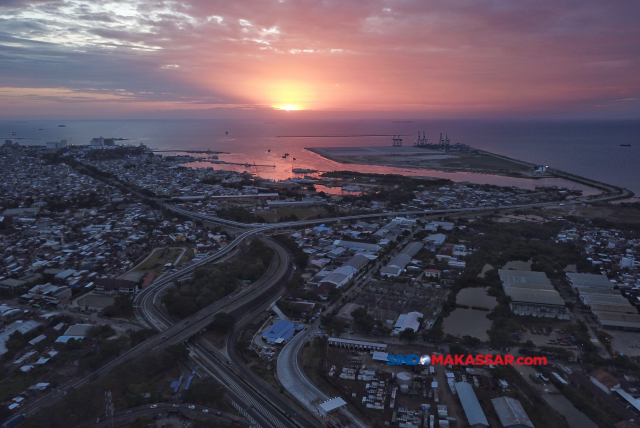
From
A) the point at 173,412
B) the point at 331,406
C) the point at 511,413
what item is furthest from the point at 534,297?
the point at 173,412

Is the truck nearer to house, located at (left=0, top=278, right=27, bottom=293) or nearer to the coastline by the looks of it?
house, located at (left=0, top=278, right=27, bottom=293)

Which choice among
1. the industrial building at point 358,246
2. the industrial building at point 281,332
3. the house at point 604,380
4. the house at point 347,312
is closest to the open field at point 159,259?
the industrial building at point 281,332

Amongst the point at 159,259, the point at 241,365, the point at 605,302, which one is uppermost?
the point at 605,302

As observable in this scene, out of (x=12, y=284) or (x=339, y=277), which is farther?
(x=339, y=277)

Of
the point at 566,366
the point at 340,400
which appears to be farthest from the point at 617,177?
the point at 340,400

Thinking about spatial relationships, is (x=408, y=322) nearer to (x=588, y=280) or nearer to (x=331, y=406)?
(x=331, y=406)

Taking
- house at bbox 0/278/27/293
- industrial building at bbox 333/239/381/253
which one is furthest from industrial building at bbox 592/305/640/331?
house at bbox 0/278/27/293

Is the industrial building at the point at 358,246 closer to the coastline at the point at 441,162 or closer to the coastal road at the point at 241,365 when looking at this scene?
the coastal road at the point at 241,365
